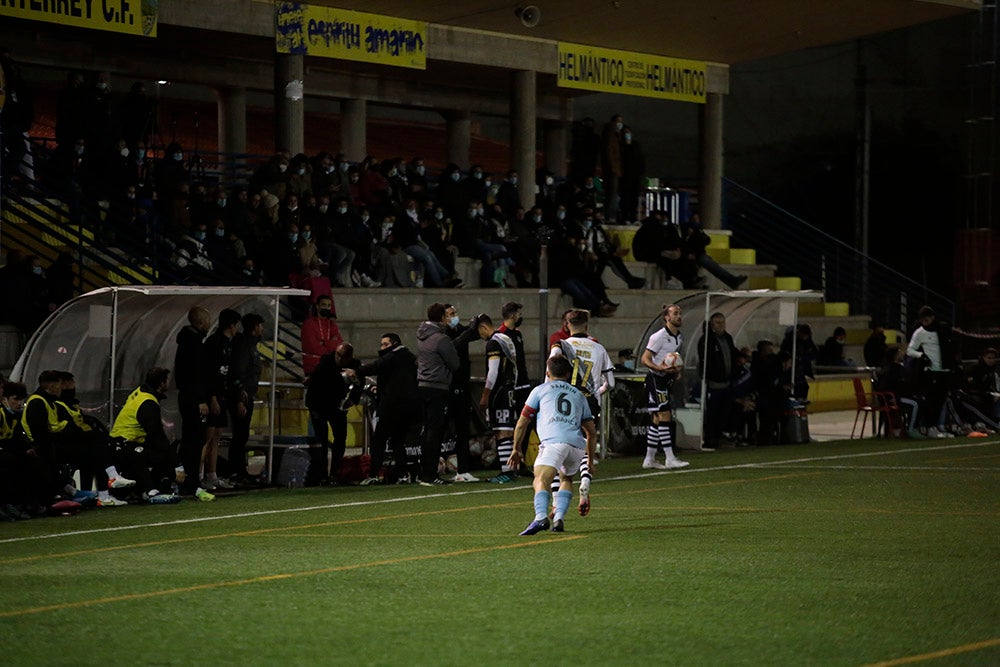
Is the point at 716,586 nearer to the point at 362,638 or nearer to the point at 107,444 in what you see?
the point at 362,638

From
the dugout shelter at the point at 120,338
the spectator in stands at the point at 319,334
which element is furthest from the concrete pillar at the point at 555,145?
the dugout shelter at the point at 120,338

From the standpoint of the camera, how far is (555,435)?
13711 millimetres

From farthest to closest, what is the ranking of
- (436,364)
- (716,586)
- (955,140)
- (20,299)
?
(955,140) → (20,299) → (436,364) → (716,586)

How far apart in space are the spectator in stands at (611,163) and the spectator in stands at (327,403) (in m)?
16.1

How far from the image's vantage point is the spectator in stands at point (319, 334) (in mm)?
22062

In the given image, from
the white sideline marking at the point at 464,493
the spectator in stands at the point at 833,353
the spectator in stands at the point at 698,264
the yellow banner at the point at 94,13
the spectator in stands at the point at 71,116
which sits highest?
the yellow banner at the point at 94,13

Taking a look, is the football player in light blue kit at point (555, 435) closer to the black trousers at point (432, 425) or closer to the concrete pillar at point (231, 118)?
the black trousers at point (432, 425)

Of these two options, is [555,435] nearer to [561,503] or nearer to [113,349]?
[561,503]

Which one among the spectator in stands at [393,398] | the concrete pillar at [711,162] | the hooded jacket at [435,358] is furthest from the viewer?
the concrete pillar at [711,162]

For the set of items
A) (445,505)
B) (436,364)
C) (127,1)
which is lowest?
(445,505)

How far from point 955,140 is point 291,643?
43.2 m

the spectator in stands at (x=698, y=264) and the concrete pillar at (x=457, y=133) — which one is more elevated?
the concrete pillar at (x=457, y=133)

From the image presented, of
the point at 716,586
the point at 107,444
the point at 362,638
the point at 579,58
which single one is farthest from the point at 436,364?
the point at 579,58

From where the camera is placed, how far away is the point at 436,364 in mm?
19328
